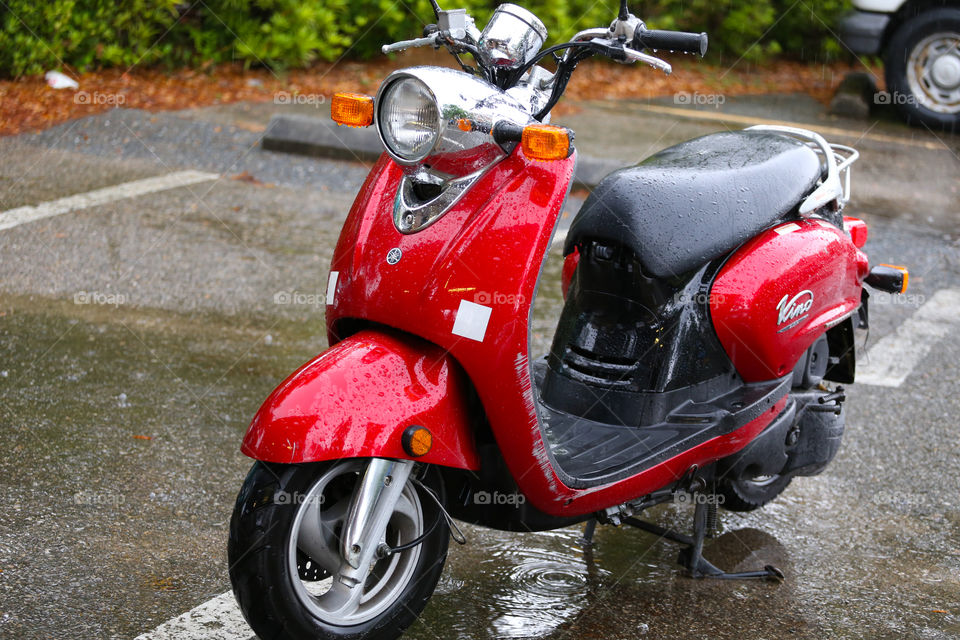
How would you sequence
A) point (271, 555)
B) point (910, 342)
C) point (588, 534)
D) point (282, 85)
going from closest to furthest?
point (271, 555) < point (588, 534) < point (910, 342) < point (282, 85)

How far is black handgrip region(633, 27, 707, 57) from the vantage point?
2.74m

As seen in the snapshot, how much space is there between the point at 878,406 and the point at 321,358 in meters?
2.90

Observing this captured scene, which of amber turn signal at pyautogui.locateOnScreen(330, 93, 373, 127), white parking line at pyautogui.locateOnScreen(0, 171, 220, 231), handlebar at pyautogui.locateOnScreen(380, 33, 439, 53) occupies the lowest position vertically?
white parking line at pyautogui.locateOnScreen(0, 171, 220, 231)

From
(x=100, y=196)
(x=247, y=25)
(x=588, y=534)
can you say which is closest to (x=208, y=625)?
(x=588, y=534)

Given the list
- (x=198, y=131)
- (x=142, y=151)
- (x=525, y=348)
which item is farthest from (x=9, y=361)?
(x=198, y=131)

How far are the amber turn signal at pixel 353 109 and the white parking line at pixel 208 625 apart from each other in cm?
131

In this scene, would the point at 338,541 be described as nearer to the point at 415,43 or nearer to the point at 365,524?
the point at 365,524

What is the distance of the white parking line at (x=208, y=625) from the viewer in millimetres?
2789

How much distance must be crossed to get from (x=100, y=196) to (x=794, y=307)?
14.9 ft

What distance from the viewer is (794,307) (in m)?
3.29

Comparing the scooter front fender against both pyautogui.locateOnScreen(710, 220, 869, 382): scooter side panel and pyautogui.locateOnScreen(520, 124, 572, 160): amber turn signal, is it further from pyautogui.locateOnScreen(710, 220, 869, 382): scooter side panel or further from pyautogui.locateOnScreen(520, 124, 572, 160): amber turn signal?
pyautogui.locateOnScreen(710, 220, 869, 382): scooter side panel

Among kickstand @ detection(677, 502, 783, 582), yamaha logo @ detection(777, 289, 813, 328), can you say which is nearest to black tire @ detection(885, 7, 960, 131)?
yamaha logo @ detection(777, 289, 813, 328)

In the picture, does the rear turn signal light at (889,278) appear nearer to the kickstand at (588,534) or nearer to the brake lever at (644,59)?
the kickstand at (588,534)

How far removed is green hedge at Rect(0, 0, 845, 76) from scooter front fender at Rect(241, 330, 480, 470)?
6.48 meters
